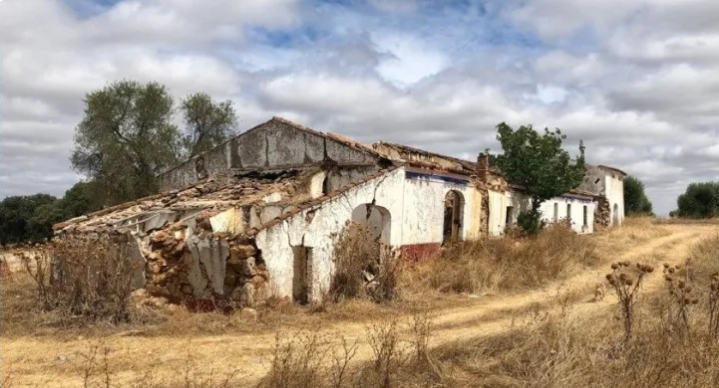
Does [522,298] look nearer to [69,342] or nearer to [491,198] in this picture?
[491,198]

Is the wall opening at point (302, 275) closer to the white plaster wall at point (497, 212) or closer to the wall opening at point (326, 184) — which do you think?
the wall opening at point (326, 184)

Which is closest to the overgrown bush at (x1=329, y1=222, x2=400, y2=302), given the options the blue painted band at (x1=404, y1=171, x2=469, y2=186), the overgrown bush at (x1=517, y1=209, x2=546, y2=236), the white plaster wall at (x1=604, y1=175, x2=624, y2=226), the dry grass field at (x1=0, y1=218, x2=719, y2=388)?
the dry grass field at (x1=0, y1=218, x2=719, y2=388)

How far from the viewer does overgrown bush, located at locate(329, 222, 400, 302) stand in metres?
11.4

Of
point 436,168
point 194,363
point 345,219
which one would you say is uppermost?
point 436,168

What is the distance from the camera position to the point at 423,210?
613 inches

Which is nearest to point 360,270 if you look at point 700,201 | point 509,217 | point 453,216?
point 453,216

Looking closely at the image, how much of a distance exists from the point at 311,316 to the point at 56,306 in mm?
4358

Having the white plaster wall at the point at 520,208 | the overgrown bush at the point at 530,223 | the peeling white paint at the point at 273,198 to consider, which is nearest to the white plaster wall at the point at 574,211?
the white plaster wall at the point at 520,208

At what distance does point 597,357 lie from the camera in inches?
239

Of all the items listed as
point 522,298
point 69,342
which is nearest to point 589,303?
point 522,298

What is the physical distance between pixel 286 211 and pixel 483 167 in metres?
9.75

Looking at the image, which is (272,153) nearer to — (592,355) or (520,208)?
(520,208)

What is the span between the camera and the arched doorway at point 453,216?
702 inches

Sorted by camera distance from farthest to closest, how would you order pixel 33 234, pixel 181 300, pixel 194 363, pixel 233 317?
pixel 33 234 → pixel 181 300 → pixel 233 317 → pixel 194 363
